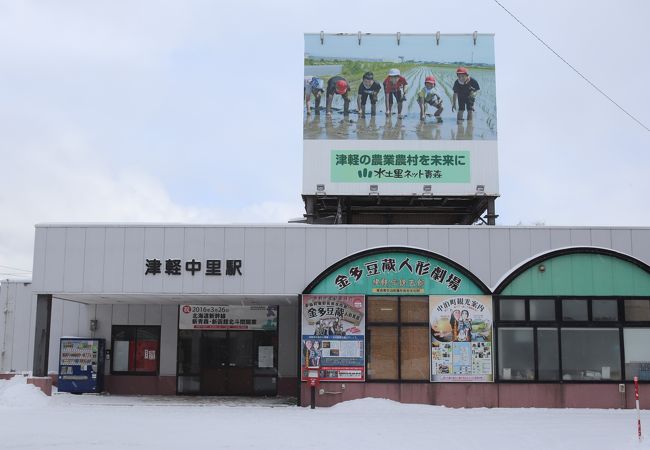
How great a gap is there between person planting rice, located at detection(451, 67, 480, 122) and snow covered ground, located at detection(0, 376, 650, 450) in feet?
34.5

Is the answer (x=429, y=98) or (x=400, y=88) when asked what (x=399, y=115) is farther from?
(x=429, y=98)

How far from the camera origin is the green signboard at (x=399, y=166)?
80.2ft

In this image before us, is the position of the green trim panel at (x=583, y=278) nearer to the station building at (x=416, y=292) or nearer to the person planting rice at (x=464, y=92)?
the station building at (x=416, y=292)

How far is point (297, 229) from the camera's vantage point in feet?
66.0

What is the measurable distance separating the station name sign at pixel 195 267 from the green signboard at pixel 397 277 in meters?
2.25

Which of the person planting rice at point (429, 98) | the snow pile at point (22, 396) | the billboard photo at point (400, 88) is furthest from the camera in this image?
the person planting rice at point (429, 98)

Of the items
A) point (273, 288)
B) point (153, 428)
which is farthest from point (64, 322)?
point (153, 428)

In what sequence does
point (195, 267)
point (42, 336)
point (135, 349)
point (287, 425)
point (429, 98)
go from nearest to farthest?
point (287, 425), point (195, 267), point (42, 336), point (135, 349), point (429, 98)

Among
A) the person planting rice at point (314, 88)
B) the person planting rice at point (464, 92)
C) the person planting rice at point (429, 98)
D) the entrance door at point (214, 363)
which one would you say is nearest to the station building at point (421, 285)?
the entrance door at point (214, 363)

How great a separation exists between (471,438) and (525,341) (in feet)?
19.8

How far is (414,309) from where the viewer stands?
1983cm

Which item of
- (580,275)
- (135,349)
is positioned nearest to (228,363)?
(135,349)

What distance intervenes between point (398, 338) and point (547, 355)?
395 cm

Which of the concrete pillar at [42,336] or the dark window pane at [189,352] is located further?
the dark window pane at [189,352]
